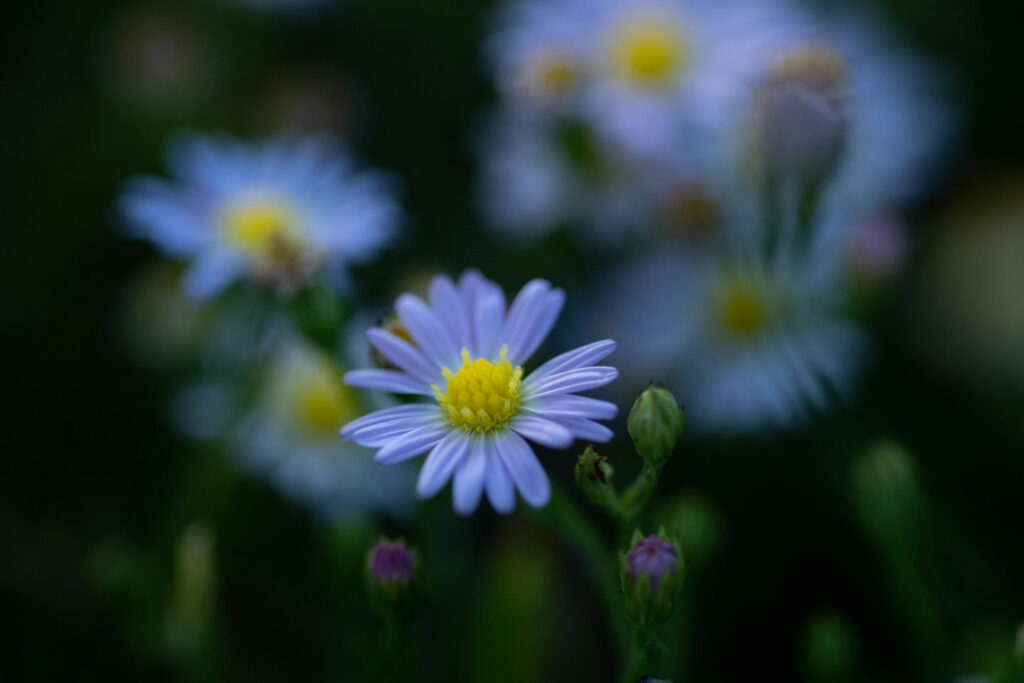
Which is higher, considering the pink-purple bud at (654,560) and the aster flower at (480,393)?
the aster flower at (480,393)

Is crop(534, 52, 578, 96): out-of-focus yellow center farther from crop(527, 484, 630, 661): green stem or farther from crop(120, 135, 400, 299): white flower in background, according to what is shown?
crop(527, 484, 630, 661): green stem

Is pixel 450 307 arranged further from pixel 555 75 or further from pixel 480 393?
pixel 555 75

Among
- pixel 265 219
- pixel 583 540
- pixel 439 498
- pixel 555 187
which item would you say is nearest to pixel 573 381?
pixel 583 540

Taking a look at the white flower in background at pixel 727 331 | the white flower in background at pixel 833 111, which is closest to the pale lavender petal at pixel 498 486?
the white flower in background at pixel 833 111

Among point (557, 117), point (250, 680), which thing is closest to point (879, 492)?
point (557, 117)

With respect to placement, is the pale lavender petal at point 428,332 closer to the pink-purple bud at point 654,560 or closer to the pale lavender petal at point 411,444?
the pale lavender petal at point 411,444

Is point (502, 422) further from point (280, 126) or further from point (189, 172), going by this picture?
Result: point (280, 126)
